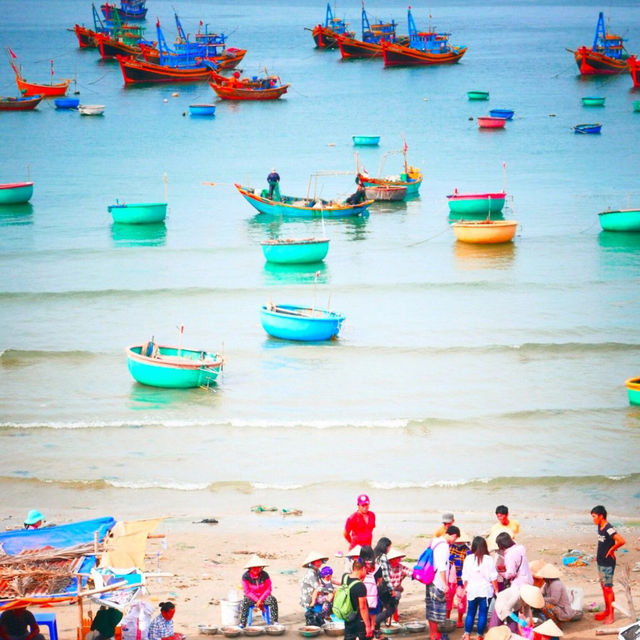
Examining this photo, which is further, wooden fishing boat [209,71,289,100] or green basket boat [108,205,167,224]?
wooden fishing boat [209,71,289,100]

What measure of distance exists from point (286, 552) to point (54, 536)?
374 centimetres

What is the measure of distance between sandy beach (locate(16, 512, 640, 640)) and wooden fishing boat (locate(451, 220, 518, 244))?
21.2m

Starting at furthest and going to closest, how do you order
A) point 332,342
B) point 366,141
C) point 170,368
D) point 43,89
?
point 43,89, point 366,141, point 332,342, point 170,368

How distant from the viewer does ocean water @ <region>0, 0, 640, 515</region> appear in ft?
60.3

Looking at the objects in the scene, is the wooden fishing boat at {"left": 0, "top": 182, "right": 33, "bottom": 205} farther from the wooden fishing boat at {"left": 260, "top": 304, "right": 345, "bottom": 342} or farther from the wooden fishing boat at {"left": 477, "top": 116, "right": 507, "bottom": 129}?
the wooden fishing boat at {"left": 477, "top": 116, "right": 507, "bottom": 129}

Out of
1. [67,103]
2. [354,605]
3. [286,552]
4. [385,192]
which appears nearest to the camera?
[354,605]

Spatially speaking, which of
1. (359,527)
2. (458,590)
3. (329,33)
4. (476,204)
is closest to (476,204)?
(476,204)

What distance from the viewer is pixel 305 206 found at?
40.1 m

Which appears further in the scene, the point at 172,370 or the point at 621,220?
the point at 621,220

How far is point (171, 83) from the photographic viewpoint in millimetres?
93500

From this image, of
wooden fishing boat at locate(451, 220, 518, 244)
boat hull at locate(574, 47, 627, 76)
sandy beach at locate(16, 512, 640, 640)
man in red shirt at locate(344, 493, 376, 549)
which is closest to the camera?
sandy beach at locate(16, 512, 640, 640)

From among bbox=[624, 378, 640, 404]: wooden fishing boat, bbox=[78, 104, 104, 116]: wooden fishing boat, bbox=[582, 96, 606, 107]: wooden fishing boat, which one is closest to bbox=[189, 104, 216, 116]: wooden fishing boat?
bbox=[78, 104, 104, 116]: wooden fishing boat

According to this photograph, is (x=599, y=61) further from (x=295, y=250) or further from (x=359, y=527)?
(x=359, y=527)

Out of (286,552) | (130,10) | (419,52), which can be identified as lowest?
(419,52)
